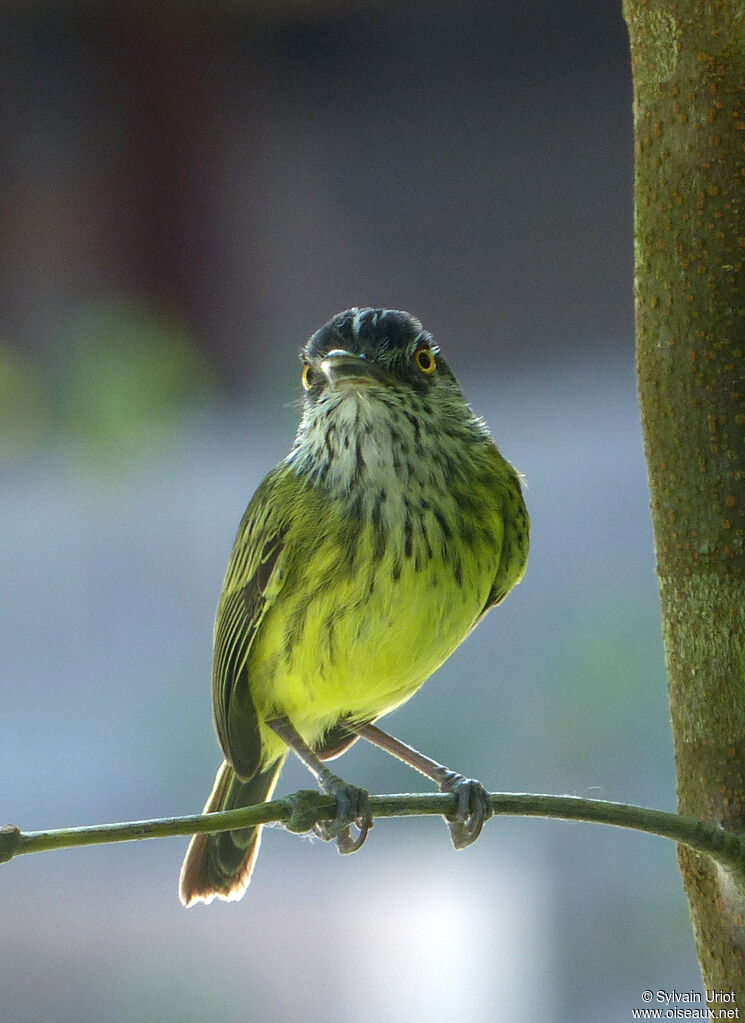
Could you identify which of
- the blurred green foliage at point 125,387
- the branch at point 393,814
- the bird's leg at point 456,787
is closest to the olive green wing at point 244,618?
the bird's leg at point 456,787

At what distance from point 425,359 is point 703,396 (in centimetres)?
42

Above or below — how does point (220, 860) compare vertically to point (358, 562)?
below

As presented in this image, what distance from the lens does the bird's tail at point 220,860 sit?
5.06 ft

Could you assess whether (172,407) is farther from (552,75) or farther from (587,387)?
(552,75)

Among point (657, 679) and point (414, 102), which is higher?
point (414, 102)

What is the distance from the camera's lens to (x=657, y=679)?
2971 millimetres

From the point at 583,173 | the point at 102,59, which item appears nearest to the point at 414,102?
the point at 583,173

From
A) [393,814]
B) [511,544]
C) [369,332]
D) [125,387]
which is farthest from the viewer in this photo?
[125,387]

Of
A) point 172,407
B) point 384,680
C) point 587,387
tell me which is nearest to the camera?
point 384,680

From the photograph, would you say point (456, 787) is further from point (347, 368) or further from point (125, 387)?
point (125, 387)

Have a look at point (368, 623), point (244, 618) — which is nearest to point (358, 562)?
point (368, 623)

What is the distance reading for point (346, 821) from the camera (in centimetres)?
126

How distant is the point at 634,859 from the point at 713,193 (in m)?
2.17

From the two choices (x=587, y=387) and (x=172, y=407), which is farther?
(x=587, y=387)
